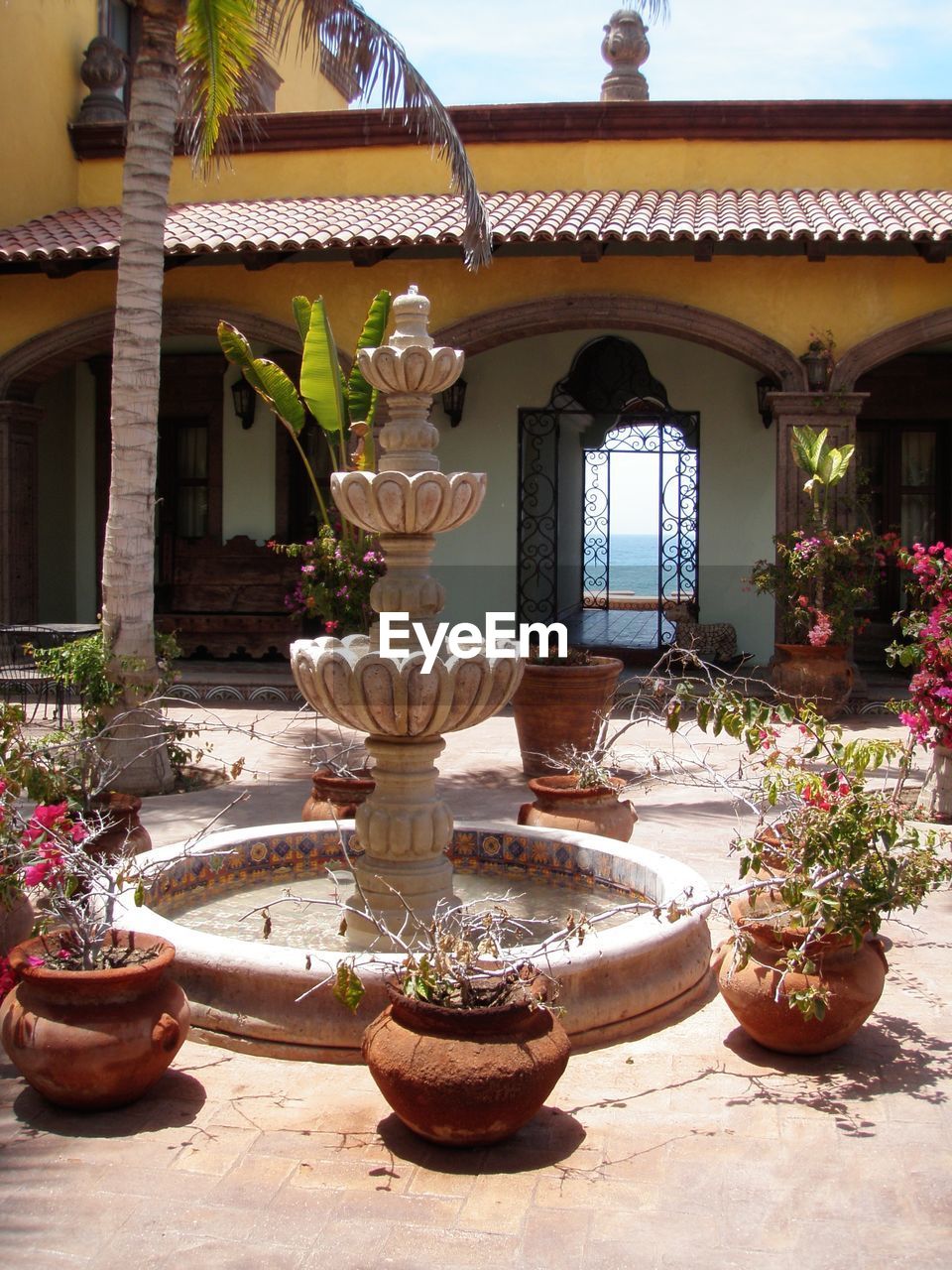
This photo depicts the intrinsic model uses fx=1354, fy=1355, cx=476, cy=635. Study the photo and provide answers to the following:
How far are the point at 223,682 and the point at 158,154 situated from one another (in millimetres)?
5649

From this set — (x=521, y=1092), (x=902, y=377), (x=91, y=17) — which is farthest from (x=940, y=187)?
(x=521, y=1092)

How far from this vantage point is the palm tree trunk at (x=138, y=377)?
8352mm

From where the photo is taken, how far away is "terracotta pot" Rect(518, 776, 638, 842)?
6145 mm

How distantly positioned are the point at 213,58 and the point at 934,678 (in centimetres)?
586

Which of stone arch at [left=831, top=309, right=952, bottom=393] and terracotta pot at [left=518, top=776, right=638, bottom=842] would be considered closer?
terracotta pot at [left=518, top=776, right=638, bottom=842]

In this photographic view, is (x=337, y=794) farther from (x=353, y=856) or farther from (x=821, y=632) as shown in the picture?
(x=821, y=632)

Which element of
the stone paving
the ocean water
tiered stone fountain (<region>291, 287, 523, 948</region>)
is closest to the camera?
the stone paving

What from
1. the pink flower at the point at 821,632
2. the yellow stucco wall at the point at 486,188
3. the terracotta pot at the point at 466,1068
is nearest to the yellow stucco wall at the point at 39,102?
the yellow stucco wall at the point at 486,188

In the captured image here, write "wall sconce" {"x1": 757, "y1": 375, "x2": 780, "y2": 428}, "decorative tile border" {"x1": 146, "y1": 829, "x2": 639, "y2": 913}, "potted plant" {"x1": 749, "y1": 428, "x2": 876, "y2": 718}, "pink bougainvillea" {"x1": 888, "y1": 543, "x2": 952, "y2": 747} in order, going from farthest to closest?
"wall sconce" {"x1": 757, "y1": 375, "x2": 780, "y2": 428}, "potted plant" {"x1": 749, "y1": 428, "x2": 876, "y2": 718}, "pink bougainvillea" {"x1": 888, "y1": 543, "x2": 952, "y2": 747}, "decorative tile border" {"x1": 146, "y1": 829, "x2": 639, "y2": 913}

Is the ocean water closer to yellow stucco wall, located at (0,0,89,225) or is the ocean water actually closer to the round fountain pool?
yellow stucco wall, located at (0,0,89,225)

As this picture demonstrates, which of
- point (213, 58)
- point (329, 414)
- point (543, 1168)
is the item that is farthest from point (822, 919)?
point (329, 414)

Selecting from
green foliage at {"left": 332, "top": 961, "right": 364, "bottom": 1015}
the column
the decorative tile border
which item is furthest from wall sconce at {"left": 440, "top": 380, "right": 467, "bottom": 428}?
green foliage at {"left": 332, "top": 961, "right": 364, "bottom": 1015}

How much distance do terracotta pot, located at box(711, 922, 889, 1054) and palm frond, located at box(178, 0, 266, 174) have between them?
6.88 metres

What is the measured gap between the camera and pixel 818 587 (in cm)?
1170
